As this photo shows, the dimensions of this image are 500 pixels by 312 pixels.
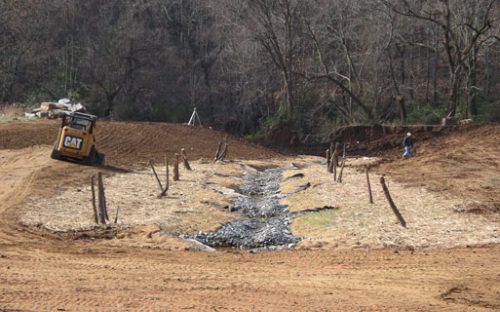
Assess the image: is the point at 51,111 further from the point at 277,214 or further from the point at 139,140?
the point at 277,214

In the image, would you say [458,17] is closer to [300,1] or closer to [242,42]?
[300,1]

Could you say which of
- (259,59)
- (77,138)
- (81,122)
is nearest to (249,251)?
(77,138)

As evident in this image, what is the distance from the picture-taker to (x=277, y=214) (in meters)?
22.7

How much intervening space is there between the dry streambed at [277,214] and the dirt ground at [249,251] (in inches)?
2.6

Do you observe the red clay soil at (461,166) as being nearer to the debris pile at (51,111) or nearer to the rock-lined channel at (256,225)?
the rock-lined channel at (256,225)

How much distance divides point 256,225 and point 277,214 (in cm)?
201

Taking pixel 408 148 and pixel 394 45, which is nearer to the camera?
pixel 408 148

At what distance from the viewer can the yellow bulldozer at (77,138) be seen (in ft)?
92.0

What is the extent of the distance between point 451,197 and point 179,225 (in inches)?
340

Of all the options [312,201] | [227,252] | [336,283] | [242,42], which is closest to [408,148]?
[312,201]

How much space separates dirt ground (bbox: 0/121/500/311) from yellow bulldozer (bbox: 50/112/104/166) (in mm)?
660

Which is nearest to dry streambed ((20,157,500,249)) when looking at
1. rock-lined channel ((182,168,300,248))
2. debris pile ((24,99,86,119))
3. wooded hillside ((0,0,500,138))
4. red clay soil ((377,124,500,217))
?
rock-lined channel ((182,168,300,248))

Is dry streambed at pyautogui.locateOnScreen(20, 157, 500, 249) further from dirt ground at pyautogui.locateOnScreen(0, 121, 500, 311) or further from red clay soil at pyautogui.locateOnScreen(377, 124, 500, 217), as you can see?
red clay soil at pyautogui.locateOnScreen(377, 124, 500, 217)

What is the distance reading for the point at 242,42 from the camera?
200ft
